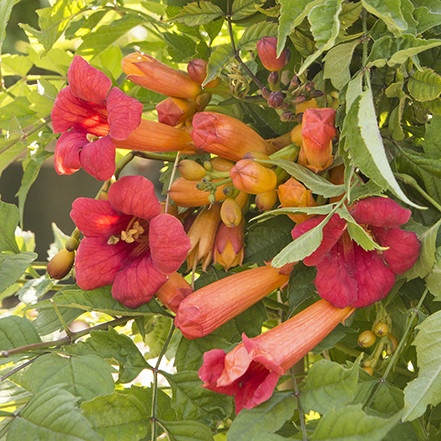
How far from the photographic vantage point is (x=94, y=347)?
1.14ft

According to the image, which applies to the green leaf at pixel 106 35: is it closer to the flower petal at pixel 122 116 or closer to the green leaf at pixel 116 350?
the flower petal at pixel 122 116

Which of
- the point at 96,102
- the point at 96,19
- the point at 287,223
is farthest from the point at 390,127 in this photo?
the point at 96,19

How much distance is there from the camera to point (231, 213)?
35 cm

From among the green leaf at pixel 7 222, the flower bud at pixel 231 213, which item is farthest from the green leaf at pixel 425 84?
the green leaf at pixel 7 222

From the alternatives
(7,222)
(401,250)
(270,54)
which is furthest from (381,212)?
(7,222)

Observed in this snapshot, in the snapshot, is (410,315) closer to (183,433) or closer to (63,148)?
(183,433)

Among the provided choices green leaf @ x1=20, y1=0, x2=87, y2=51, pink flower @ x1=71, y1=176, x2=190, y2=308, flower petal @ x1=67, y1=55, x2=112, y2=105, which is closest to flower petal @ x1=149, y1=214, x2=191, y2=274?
pink flower @ x1=71, y1=176, x2=190, y2=308

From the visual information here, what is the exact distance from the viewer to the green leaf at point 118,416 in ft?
0.96

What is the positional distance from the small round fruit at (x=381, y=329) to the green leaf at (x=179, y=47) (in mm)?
299

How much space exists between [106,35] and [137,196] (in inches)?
10.8

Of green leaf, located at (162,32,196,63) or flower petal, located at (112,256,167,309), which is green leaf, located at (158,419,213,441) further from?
green leaf, located at (162,32,196,63)

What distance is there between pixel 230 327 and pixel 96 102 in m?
0.22

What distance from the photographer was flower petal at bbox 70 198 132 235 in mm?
349

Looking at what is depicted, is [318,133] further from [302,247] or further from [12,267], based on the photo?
[12,267]
